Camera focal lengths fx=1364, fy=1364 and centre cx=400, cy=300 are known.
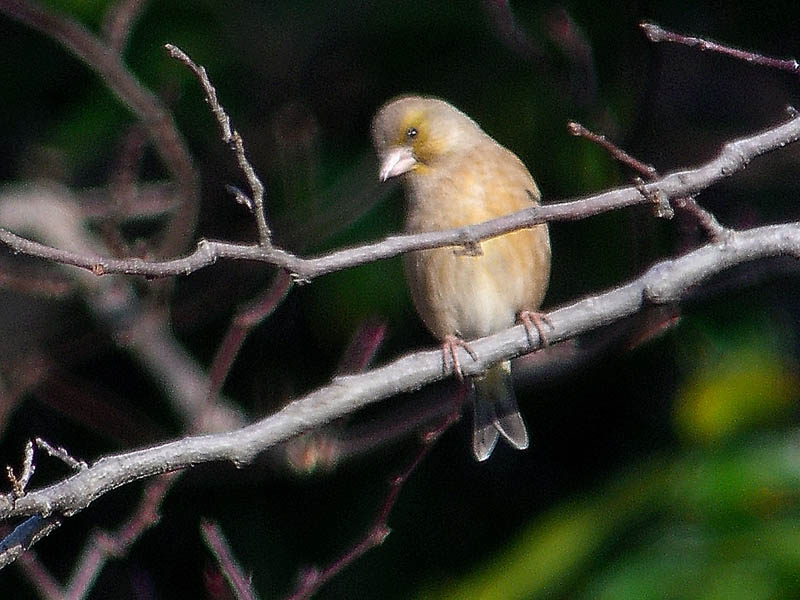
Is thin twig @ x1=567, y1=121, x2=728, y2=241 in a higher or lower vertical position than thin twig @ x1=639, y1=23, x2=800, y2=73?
lower

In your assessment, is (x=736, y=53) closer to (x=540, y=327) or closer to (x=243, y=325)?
(x=540, y=327)

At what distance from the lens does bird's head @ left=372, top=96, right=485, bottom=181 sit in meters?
4.15

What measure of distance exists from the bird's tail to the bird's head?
741 millimetres

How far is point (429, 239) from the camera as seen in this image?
2377 millimetres

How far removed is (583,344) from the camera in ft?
15.7

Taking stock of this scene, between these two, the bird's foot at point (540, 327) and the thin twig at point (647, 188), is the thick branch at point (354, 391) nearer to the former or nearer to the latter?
the bird's foot at point (540, 327)

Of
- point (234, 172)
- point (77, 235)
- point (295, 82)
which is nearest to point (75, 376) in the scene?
point (77, 235)

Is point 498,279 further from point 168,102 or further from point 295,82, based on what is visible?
point 295,82

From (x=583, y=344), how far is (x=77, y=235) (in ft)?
6.03

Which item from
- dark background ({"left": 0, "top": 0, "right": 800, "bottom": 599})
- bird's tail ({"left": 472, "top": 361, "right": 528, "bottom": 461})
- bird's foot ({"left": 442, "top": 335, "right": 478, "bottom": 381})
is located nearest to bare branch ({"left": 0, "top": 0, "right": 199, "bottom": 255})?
dark background ({"left": 0, "top": 0, "right": 800, "bottom": 599})

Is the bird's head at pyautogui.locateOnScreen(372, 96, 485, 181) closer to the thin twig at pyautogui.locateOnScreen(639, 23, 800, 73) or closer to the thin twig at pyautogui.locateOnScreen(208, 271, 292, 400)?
the thin twig at pyautogui.locateOnScreen(208, 271, 292, 400)

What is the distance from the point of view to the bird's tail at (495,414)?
443 cm

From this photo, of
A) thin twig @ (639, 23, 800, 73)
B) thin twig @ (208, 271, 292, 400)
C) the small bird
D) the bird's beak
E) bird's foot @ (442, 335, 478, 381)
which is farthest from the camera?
the bird's beak

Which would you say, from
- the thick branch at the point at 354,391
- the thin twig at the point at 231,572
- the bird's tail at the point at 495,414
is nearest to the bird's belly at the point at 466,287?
the bird's tail at the point at 495,414
